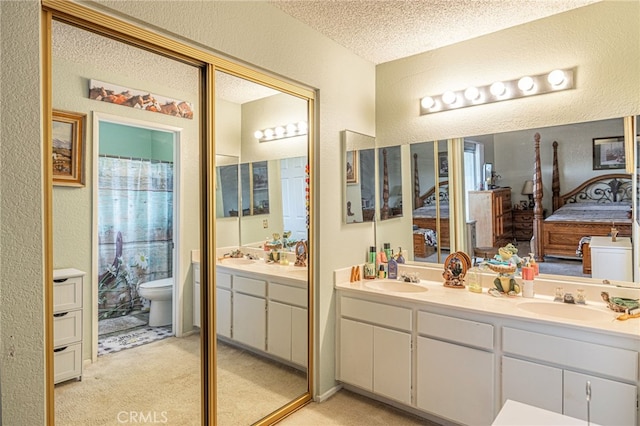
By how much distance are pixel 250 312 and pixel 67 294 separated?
102 centimetres

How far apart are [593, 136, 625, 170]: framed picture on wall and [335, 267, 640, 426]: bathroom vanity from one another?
804 millimetres

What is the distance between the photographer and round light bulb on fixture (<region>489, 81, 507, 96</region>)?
2.58 m

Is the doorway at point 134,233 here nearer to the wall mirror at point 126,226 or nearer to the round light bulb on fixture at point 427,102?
the wall mirror at point 126,226

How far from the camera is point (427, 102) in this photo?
9.60 ft

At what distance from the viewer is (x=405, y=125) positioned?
3.08 metres

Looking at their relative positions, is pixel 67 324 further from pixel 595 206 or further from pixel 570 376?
pixel 595 206

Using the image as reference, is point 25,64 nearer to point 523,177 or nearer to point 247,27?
point 247,27

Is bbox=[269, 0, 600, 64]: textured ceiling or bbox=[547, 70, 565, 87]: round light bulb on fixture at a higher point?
bbox=[269, 0, 600, 64]: textured ceiling

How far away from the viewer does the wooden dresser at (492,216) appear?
2627 mm

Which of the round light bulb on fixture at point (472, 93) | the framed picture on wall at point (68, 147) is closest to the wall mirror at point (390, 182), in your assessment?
the round light bulb on fixture at point (472, 93)

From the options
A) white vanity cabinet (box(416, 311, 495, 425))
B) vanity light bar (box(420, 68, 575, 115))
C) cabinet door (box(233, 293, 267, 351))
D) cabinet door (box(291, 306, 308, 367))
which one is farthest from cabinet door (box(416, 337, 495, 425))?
vanity light bar (box(420, 68, 575, 115))

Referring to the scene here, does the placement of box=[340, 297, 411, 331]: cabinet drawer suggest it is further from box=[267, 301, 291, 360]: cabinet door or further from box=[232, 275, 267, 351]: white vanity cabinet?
box=[232, 275, 267, 351]: white vanity cabinet

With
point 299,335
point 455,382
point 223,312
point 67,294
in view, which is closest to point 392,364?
point 455,382

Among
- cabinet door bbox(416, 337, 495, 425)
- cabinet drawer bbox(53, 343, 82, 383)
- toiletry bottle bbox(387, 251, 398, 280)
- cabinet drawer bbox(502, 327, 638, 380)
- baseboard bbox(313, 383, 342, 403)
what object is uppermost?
toiletry bottle bbox(387, 251, 398, 280)
